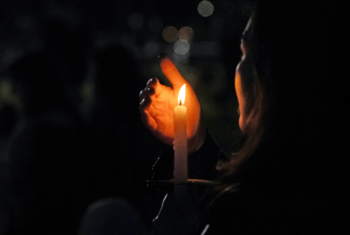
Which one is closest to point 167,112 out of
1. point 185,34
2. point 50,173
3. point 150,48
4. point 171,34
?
point 50,173

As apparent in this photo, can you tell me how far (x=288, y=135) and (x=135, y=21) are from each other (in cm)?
365

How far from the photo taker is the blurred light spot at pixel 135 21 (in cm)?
414

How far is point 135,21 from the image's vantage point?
4328 millimetres

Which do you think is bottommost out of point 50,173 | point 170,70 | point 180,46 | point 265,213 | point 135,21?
point 180,46

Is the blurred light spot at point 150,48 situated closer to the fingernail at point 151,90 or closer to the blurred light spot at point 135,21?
the blurred light spot at point 135,21

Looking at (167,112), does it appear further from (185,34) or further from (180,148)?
(185,34)

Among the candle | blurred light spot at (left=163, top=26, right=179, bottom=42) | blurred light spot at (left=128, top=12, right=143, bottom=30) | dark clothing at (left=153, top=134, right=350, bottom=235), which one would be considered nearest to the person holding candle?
dark clothing at (left=153, top=134, right=350, bottom=235)

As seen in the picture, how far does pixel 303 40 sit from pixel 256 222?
414mm

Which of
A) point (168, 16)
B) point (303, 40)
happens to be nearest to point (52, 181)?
point (303, 40)

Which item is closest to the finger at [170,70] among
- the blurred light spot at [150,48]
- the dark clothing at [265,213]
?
the dark clothing at [265,213]

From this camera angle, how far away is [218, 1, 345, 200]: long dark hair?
89 cm

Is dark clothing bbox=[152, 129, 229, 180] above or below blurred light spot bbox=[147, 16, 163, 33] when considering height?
below

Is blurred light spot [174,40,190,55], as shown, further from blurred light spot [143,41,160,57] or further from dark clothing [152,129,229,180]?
dark clothing [152,129,229,180]

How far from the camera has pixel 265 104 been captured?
0.93m
